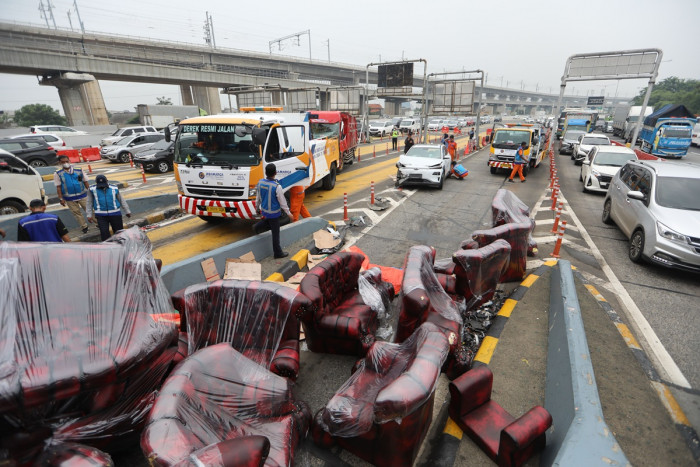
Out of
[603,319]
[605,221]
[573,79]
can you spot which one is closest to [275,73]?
[573,79]

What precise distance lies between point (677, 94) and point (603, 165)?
251 feet

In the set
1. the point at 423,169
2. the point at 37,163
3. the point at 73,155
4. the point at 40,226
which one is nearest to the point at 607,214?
the point at 423,169

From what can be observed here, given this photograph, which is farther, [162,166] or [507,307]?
[162,166]

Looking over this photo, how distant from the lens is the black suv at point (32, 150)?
48.6ft

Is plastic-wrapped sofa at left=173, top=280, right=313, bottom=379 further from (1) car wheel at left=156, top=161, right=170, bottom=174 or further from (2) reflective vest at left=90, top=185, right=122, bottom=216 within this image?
(1) car wheel at left=156, top=161, right=170, bottom=174

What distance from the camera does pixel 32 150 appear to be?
600 inches

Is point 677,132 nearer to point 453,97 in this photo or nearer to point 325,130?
point 453,97

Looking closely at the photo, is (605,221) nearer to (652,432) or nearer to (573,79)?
(652,432)

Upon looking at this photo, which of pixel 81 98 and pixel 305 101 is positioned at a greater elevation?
pixel 81 98

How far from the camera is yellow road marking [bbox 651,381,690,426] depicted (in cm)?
318

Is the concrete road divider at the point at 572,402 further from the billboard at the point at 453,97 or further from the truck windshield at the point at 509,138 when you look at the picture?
the billboard at the point at 453,97

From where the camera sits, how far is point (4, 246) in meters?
2.46

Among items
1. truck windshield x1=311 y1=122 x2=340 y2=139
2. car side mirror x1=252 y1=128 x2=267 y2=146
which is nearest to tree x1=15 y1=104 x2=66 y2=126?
truck windshield x1=311 y1=122 x2=340 y2=139

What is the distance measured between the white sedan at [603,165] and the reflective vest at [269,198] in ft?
38.4
